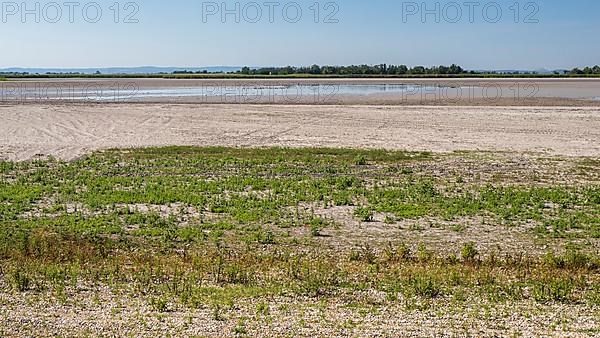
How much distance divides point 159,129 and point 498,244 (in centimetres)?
2619

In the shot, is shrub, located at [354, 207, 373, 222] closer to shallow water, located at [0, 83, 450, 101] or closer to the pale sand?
the pale sand

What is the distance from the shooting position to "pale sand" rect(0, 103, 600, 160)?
30000 millimetres

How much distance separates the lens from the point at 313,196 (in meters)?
18.0

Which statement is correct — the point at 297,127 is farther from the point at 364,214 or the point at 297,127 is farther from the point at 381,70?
A: the point at 381,70

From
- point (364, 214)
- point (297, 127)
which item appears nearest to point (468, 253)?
point (364, 214)

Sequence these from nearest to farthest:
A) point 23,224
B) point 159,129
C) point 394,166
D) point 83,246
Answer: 1. point 83,246
2. point 23,224
3. point 394,166
4. point 159,129

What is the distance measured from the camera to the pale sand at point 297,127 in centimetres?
3000

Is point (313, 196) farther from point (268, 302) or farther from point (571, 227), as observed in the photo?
point (268, 302)

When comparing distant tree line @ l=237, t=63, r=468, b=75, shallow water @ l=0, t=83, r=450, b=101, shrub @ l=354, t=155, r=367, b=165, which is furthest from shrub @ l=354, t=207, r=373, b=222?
distant tree line @ l=237, t=63, r=468, b=75

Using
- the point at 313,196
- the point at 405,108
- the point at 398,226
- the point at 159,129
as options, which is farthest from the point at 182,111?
the point at 398,226

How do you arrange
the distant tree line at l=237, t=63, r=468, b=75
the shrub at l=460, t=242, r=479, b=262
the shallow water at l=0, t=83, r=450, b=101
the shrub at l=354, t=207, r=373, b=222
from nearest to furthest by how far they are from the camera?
the shrub at l=460, t=242, r=479, b=262
the shrub at l=354, t=207, r=373, b=222
the shallow water at l=0, t=83, r=450, b=101
the distant tree line at l=237, t=63, r=468, b=75

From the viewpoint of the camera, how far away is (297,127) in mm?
37500

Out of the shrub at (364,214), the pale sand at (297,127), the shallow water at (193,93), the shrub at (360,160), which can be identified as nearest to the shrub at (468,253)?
the shrub at (364,214)

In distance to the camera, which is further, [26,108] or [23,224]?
[26,108]
